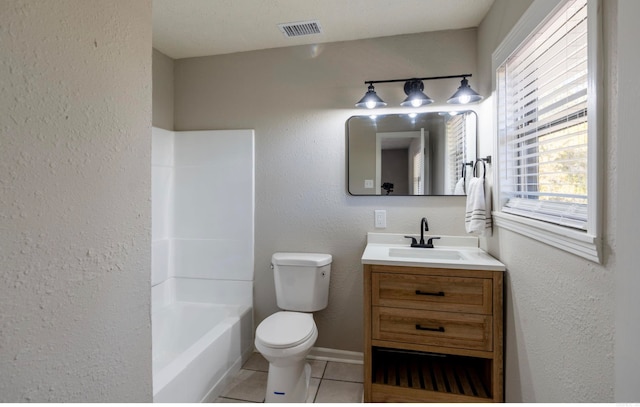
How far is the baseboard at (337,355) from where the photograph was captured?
89.6 inches

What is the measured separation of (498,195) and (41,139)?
76.3 inches

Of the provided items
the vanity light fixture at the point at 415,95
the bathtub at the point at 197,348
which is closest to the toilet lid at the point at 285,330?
the bathtub at the point at 197,348

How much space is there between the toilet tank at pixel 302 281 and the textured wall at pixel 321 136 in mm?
127

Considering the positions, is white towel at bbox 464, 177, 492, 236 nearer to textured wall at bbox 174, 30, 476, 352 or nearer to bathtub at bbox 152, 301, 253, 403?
textured wall at bbox 174, 30, 476, 352

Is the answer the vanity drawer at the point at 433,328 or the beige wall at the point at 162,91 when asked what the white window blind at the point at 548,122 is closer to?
the vanity drawer at the point at 433,328

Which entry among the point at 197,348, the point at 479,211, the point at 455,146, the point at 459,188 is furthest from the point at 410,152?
the point at 197,348

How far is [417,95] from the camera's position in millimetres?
2027

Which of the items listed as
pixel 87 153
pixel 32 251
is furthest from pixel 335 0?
pixel 32 251

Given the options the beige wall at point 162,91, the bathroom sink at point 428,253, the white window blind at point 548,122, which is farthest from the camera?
the beige wall at point 162,91

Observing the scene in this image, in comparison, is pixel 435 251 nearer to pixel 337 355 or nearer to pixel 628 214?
pixel 337 355

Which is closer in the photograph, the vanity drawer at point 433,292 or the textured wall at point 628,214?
the textured wall at point 628,214

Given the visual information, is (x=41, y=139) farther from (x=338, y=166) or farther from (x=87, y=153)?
(x=338, y=166)

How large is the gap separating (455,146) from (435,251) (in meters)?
0.75

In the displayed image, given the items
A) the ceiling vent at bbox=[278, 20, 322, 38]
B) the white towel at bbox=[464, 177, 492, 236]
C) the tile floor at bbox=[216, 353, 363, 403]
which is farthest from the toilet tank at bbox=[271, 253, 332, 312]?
the ceiling vent at bbox=[278, 20, 322, 38]
